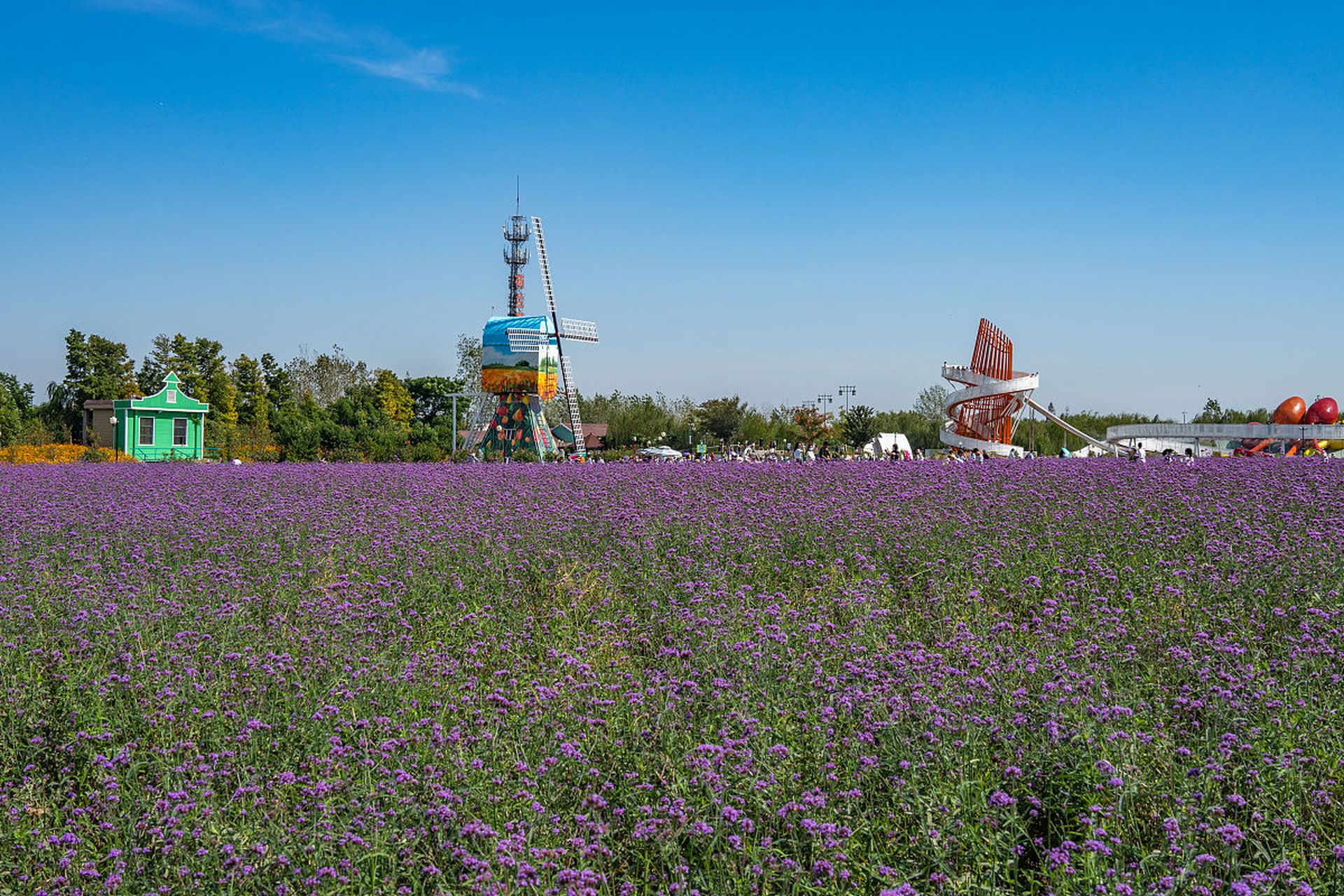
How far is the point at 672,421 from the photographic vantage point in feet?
243

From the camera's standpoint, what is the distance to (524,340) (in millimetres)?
40094

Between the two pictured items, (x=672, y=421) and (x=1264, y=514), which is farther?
(x=672, y=421)

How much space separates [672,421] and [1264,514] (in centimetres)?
6560

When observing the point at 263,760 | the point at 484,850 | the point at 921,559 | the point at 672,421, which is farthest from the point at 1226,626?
the point at 672,421

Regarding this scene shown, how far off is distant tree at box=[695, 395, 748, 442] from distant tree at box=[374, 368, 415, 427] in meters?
20.0

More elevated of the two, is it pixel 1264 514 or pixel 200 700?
pixel 1264 514

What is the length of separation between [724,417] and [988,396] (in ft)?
104

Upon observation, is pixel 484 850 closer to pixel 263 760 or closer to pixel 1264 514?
pixel 263 760

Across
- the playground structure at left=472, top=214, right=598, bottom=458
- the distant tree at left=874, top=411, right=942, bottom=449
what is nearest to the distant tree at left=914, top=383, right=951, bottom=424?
the distant tree at left=874, top=411, right=942, bottom=449

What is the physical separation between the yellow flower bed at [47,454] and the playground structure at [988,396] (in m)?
28.2

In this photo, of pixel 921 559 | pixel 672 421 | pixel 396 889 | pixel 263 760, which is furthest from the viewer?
pixel 672 421

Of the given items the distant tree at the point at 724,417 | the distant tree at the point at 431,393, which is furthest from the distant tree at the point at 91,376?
the distant tree at the point at 724,417

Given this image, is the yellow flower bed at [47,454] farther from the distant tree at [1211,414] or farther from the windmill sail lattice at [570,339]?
the distant tree at [1211,414]

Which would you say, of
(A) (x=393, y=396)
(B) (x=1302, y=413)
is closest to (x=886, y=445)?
(B) (x=1302, y=413)
